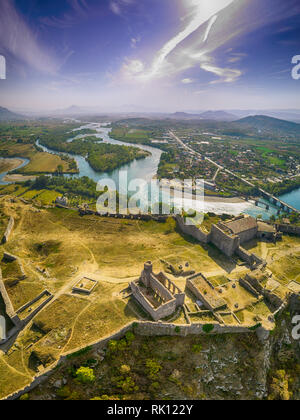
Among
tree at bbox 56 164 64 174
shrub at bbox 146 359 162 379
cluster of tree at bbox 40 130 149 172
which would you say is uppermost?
cluster of tree at bbox 40 130 149 172

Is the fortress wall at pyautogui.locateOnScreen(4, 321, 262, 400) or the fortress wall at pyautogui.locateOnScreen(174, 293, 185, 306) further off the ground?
the fortress wall at pyautogui.locateOnScreen(174, 293, 185, 306)

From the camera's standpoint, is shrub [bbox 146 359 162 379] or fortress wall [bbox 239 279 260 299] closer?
shrub [bbox 146 359 162 379]

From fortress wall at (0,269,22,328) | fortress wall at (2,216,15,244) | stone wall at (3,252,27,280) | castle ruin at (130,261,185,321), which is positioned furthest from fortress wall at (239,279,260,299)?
fortress wall at (2,216,15,244)

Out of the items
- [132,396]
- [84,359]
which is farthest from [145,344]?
[84,359]

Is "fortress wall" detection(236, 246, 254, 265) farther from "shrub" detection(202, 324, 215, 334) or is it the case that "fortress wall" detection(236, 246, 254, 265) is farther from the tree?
the tree

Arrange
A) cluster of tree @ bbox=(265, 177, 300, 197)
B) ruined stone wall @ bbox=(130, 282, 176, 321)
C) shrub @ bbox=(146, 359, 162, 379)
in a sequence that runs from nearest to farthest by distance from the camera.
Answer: shrub @ bbox=(146, 359, 162, 379) < ruined stone wall @ bbox=(130, 282, 176, 321) < cluster of tree @ bbox=(265, 177, 300, 197)

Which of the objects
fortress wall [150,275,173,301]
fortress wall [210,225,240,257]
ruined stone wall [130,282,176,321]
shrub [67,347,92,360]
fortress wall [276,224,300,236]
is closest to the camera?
shrub [67,347,92,360]

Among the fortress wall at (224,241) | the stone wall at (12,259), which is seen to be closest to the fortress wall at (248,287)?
the fortress wall at (224,241)
